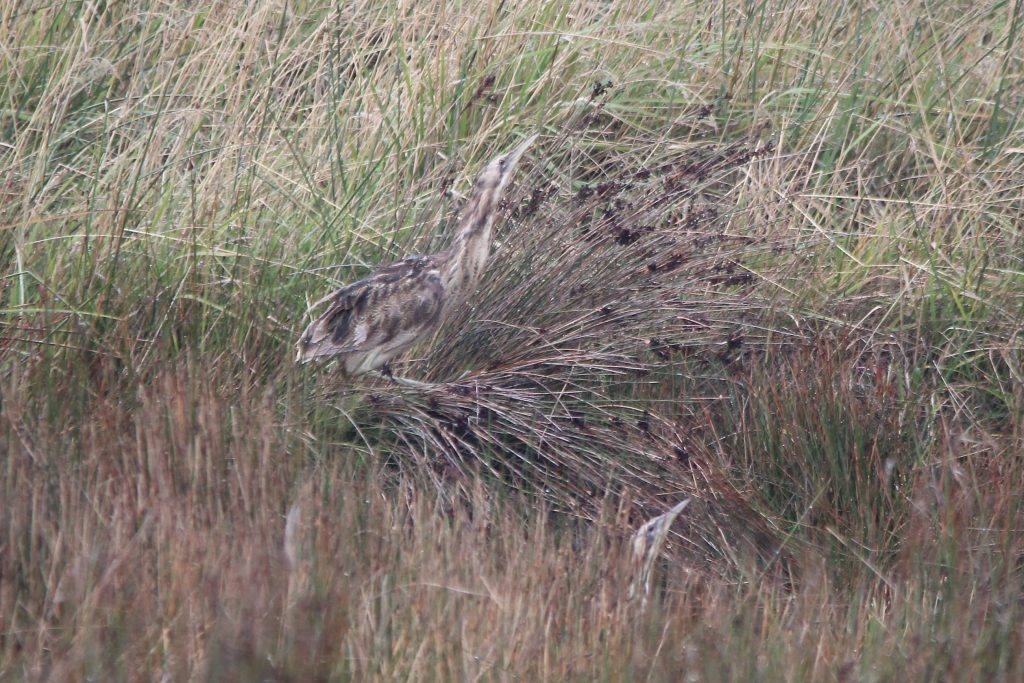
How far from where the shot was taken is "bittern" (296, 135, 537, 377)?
13.9 feet

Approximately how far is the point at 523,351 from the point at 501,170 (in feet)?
1.97

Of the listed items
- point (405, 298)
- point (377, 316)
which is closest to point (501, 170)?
point (405, 298)

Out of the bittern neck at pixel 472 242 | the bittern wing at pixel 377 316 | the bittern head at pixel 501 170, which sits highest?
the bittern head at pixel 501 170

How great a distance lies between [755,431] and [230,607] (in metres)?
1.97

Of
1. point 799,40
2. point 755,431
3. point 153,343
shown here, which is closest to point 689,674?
point 755,431

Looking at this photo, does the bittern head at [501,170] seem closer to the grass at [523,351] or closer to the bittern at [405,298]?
the bittern at [405,298]

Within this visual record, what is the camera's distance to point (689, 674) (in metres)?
2.78

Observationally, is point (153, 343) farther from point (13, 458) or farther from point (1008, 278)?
point (1008, 278)

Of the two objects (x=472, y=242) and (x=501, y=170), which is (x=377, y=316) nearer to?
(x=472, y=242)

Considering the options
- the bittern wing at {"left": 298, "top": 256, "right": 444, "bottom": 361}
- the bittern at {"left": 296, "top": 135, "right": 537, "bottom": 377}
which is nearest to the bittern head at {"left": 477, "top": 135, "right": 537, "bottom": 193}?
the bittern at {"left": 296, "top": 135, "right": 537, "bottom": 377}

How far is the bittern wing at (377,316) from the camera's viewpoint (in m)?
4.24

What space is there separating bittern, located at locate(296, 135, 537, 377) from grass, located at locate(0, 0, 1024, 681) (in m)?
0.16

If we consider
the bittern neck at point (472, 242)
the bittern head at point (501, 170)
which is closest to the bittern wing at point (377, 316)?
the bittern neck at point (472, 242)

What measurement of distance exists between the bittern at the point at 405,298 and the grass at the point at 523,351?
16cm
